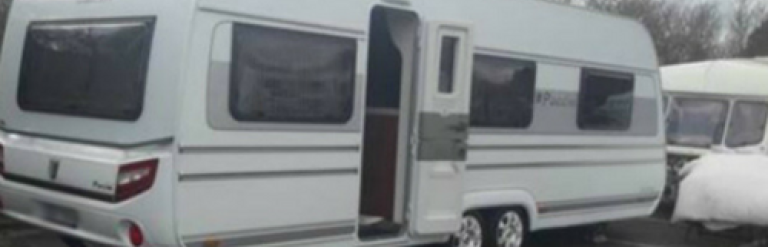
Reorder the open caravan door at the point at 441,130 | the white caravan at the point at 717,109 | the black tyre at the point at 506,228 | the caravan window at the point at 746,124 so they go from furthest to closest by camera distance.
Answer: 1. the white caravan at the point at 717,109
2. the caravan window at the point at 746,124
3. the black tyre at the point at 506,228
4. the open caravan door at the point at 441,130

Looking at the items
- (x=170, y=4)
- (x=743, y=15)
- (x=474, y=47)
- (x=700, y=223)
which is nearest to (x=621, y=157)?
(x=700, y=223)

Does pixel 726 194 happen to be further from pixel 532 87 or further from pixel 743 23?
pixel 743 23

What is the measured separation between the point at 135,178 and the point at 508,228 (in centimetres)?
394

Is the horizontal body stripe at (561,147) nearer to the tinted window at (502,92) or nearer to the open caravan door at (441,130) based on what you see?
the tinted window at (502,92)

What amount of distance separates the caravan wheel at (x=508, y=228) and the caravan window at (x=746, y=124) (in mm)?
6242

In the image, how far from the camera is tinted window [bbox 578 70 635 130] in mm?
9875

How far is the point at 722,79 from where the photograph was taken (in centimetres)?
1479

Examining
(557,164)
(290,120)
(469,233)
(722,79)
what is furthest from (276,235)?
(722,79)

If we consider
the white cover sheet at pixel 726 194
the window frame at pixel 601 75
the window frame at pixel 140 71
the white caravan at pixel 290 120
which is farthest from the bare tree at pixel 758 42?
the window frame at pixel 140 71

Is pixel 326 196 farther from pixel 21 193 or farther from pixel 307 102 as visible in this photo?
pixel 21 193

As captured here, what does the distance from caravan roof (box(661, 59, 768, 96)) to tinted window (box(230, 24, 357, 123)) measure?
8.99 metres

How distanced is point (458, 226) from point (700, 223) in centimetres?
375

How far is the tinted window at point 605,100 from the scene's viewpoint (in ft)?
32.4

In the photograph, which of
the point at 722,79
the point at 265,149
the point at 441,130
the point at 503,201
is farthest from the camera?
the point at 722,79
